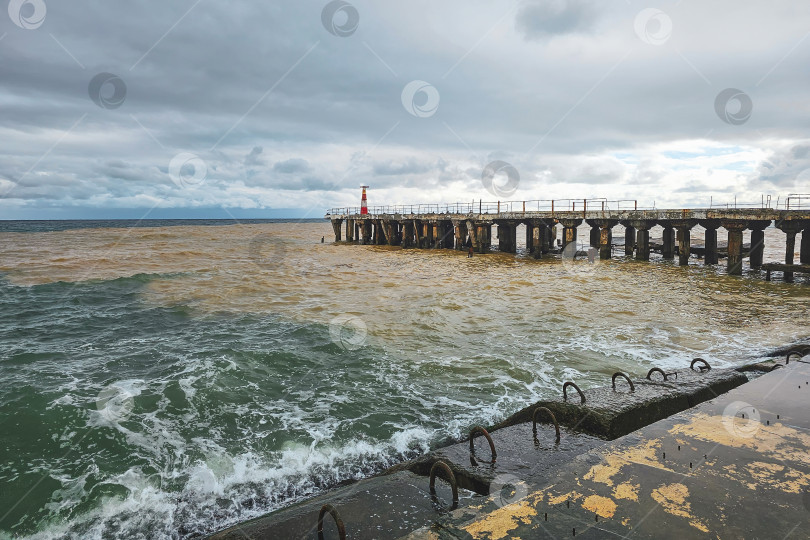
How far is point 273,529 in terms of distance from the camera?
4.38m

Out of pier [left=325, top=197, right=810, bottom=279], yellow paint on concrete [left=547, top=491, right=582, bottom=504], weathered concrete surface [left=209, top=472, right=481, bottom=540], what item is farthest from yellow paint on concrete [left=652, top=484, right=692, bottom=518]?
pier [left=325, top=197, right=810, bottom=279]

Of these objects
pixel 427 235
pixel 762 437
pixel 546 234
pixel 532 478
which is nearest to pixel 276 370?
pixel 532 478

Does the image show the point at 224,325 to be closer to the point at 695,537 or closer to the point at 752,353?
the point at 695,537

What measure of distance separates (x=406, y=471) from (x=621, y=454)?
94.1 inches

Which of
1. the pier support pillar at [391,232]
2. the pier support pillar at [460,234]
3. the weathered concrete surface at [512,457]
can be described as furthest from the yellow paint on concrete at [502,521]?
the pier support pillar at [391,232]

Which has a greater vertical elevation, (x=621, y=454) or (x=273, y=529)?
(x=621, y=454)

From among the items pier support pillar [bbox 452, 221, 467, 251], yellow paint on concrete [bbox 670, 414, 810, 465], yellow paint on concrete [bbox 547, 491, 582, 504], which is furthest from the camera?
pier support pillar [bbox 452, 221, 467, 251]

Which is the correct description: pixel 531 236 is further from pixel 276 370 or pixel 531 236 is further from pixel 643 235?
pixel 276 370

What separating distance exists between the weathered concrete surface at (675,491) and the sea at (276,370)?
120 inches

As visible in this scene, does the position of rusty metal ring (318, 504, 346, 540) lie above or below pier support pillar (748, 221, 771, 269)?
below

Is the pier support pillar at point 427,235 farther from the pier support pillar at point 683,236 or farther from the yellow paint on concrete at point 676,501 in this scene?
the yellow paint on concrete at point 676,501

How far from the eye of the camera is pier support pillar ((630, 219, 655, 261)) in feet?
91.7

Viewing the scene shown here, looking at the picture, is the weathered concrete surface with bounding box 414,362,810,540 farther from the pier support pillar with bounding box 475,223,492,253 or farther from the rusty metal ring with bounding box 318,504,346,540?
the pier support pillar with bounding box 475,223,492,253

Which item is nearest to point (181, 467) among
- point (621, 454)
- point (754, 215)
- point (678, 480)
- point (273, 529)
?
point (273, 529)
